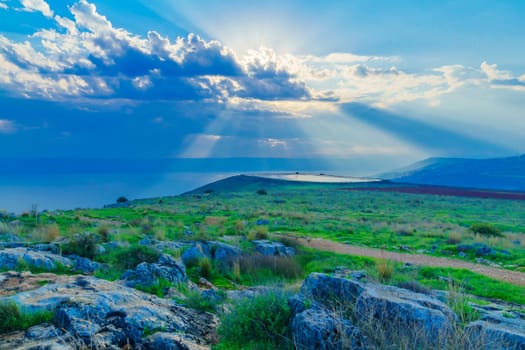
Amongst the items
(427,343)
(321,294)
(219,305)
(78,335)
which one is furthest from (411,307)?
(78,335)

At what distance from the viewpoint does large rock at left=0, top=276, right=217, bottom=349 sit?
228 inches

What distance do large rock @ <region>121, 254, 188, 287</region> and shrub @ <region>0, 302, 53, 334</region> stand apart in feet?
10.4

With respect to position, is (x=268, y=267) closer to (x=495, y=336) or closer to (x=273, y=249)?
(x=273, y=249)

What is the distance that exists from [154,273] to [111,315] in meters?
3.81

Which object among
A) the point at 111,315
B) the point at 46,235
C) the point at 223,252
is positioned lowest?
the point at 223,252

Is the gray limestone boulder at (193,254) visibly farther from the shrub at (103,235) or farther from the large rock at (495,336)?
the large rock at (495,336)

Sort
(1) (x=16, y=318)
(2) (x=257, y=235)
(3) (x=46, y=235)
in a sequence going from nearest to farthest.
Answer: (1) (x=16, y=318) < (3) (x=46, y=235) < (2) (x=257, y=235)

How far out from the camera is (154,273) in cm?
1013

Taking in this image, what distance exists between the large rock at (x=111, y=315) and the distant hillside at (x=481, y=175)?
142937mm

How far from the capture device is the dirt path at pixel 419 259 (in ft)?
48.3

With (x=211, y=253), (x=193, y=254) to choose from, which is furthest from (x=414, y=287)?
(x=211, y=253)

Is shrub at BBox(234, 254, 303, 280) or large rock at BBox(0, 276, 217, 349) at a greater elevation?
large rock at BBox(0, 276, 217, 349)

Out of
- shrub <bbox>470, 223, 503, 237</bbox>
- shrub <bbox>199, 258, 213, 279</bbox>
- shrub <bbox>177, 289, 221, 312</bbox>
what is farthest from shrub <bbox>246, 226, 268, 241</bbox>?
shrub <bbox>470, 223, 503, 237</bbox>

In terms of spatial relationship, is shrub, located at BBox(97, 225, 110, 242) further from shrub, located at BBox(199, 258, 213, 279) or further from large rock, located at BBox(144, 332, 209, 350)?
large rock, located at BBox(144, 332, 209, 350)
